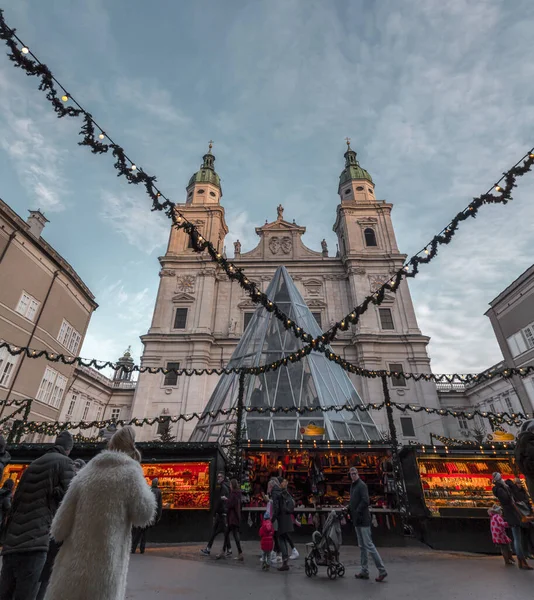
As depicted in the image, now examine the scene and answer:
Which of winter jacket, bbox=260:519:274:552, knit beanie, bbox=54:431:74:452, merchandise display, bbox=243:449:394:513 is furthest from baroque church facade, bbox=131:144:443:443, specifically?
knit beanie, bbox=54:431:74:452

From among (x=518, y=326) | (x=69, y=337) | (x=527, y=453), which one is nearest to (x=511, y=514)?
(x=527, y=453)

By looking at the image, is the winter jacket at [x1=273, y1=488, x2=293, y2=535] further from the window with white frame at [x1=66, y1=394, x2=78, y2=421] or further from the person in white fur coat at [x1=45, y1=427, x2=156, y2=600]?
the window with white frame at [x1=66, y1=394, x2=78, y2=421]

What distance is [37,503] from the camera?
2.90 metres

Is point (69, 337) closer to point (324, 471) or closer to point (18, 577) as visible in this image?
point (324, 471)

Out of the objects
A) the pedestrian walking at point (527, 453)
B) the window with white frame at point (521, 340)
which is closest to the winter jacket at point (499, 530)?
the pedestrian walking at point (527, 453)

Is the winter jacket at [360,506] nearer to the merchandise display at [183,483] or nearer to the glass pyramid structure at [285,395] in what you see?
the merchandise display at [183,483]

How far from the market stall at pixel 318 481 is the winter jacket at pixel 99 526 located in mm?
7895

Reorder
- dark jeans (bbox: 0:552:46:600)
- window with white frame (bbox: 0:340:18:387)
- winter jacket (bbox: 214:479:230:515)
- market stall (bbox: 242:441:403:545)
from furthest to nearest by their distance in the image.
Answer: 1. window with white frame (bbox: 0:340:18:387)
2. market stall (bbox: 242:441:403:545)
3. winter jacket (bbox: 214:479:230:515)
4. dark jeans (bbox: 0:552:46:600)

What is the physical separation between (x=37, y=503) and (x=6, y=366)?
68.5ft

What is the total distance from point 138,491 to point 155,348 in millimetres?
28855

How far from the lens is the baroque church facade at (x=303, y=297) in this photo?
27297mm

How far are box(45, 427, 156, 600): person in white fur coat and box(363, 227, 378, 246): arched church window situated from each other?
1417 inches

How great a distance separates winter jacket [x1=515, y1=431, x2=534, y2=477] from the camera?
3.39 metres

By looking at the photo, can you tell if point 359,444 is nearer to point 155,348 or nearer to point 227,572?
point 227,572
